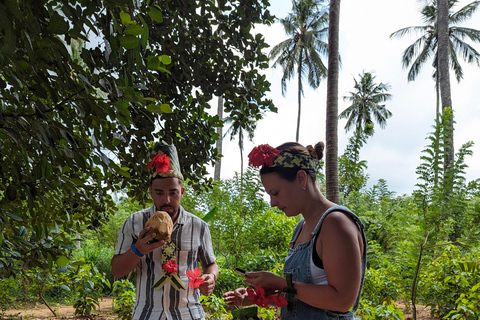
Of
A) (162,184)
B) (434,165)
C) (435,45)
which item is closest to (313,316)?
(162,184)

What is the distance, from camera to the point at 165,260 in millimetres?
1922

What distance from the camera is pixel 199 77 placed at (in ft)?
8.57

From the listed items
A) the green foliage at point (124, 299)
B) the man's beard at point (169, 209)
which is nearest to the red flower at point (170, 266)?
the man's beard at point (169, 209)

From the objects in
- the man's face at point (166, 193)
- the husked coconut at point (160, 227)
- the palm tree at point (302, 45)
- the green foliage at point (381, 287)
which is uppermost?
the palm tree at point (302, 45)

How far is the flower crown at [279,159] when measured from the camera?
1565 millimetres

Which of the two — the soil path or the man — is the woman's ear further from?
the soil path

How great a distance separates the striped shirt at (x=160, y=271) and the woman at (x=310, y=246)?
30 cm

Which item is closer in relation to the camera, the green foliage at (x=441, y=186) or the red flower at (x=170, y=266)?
the red flower at (x=170, y=266)

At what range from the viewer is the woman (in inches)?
51.4

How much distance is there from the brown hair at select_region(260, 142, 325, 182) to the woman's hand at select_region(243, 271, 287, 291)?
1.28 ft

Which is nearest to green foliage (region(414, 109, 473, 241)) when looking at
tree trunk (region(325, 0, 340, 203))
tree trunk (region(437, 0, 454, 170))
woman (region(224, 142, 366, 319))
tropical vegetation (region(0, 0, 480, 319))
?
tropical vegetation (region(0, 0, 480, 319))

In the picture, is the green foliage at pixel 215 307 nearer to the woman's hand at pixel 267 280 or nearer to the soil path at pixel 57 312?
the soil path at pixel 57 312

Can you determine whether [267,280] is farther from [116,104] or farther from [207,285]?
[116,104]

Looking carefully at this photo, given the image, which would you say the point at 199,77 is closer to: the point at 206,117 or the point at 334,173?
the point at 206,117
